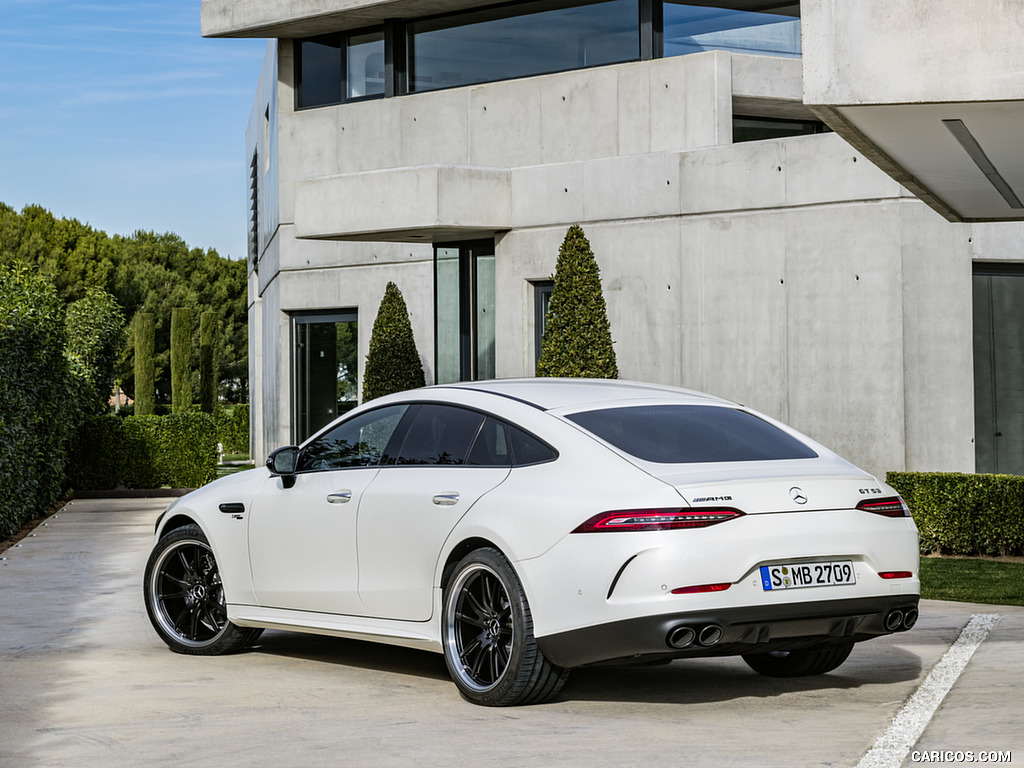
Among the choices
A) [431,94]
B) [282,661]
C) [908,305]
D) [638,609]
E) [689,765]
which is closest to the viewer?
[689,765]

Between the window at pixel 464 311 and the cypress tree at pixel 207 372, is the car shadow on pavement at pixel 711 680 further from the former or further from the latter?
the cypress tree at pixel 207 372

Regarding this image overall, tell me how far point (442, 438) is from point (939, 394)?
9893 mm

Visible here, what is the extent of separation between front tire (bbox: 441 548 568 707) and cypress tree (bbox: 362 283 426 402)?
13.9 m

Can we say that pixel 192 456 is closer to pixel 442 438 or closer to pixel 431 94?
pixel 431 94

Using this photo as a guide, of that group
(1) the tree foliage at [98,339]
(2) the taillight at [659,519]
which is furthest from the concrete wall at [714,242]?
(2) the taillight at [659,519]

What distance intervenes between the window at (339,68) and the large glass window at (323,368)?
12.0 ft

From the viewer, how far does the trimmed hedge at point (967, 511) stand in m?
14.3

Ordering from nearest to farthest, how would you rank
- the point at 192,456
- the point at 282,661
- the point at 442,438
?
the point at 442,438, the point at 282,661, the point at 192,456

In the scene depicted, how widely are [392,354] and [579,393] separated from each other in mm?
13827

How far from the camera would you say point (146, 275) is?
6375 cm

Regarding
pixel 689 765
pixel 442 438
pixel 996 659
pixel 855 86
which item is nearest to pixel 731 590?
pixel 689 765

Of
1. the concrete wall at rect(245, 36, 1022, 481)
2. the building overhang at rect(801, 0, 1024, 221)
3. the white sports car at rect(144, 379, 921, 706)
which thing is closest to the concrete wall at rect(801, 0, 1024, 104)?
the building overhang at rect(801, 0, 1024, 221)

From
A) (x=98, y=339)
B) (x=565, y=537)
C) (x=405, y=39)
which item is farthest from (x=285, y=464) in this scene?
(x=98, y=339)

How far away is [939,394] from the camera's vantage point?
1573 cm
